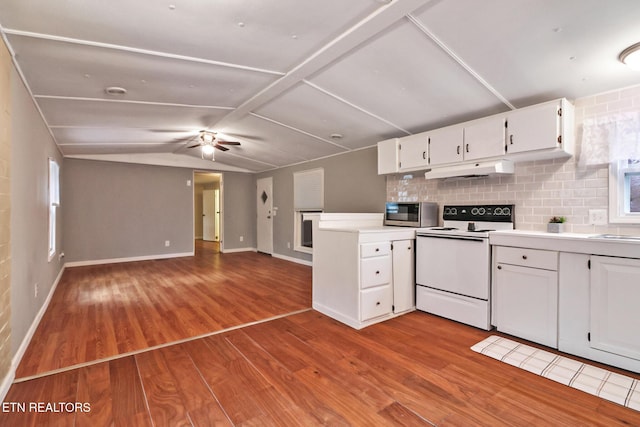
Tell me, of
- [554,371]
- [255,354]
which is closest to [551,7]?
[554,371]

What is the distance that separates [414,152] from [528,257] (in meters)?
1.62

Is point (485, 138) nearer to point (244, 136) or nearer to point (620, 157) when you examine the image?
point (620, 157)

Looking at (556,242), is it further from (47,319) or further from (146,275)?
(146,275)

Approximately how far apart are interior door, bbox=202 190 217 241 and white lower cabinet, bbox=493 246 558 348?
8.97m

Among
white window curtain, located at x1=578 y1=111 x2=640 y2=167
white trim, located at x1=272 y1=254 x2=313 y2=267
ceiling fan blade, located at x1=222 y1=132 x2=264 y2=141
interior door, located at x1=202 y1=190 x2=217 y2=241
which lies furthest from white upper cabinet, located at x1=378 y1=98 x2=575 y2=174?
interior door, located at x1=202 y1=190 x2=217 y2=241

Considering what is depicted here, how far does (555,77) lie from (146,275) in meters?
5.95

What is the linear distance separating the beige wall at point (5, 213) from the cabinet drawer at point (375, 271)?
8.47 ft

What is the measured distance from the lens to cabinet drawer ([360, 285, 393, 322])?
9.78 feet

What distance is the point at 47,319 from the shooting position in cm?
316

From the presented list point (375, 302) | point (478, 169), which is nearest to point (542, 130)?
point (478, 169)

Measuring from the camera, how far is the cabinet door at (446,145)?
3.22m

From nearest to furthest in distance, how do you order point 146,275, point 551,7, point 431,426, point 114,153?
point 431,426, point 551,7, point 146,275, point 114,153

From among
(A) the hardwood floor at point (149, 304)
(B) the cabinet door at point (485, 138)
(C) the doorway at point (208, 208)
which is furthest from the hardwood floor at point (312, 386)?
(C) the doorway at point (208, 208)

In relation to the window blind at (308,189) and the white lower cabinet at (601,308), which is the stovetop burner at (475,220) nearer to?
the white lower cabinet at (601,308)
